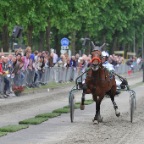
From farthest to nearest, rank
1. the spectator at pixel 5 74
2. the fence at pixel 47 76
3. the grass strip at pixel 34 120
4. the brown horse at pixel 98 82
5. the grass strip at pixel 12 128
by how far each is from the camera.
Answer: the fence at pixel 47 76 < the spectator at pixel 5 74 < the grass strip at pixel 34 120 < the brown horse at pixel 98 82 < the grass strip at pixel 12 128

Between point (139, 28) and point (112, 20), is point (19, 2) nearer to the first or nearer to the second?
point (112, 20)

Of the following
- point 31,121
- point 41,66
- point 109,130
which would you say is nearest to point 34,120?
point 31,121

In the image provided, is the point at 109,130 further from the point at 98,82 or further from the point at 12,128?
the point at 12,128

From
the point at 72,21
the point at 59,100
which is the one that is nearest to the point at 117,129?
the point at 59,100

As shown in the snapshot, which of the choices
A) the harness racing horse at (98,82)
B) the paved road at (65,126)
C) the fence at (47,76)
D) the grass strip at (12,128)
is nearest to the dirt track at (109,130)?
the paved road at (65,126)

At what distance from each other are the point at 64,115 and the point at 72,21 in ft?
81.7

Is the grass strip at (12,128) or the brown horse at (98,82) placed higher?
the brown horse at (98,82)

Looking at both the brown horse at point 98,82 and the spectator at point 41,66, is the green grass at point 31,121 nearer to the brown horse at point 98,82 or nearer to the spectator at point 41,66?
the brown horse at point 98,82

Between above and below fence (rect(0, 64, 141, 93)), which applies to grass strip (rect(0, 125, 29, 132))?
above

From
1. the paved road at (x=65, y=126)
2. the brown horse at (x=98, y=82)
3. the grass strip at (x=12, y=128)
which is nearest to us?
the paved road at (x=65, y=126)

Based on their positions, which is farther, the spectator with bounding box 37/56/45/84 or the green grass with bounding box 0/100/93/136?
the spectator with bounding box 37/56/45/84

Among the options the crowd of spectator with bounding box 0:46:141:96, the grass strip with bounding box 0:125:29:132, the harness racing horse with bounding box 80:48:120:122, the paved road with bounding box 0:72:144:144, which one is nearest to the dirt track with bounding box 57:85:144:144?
the paved road with bounding box 0:72:144:144

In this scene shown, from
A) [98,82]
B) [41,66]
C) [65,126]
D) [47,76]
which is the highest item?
[98,82]

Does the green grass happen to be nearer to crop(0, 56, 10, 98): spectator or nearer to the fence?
crop(0, 56, 10, 98): spectator
